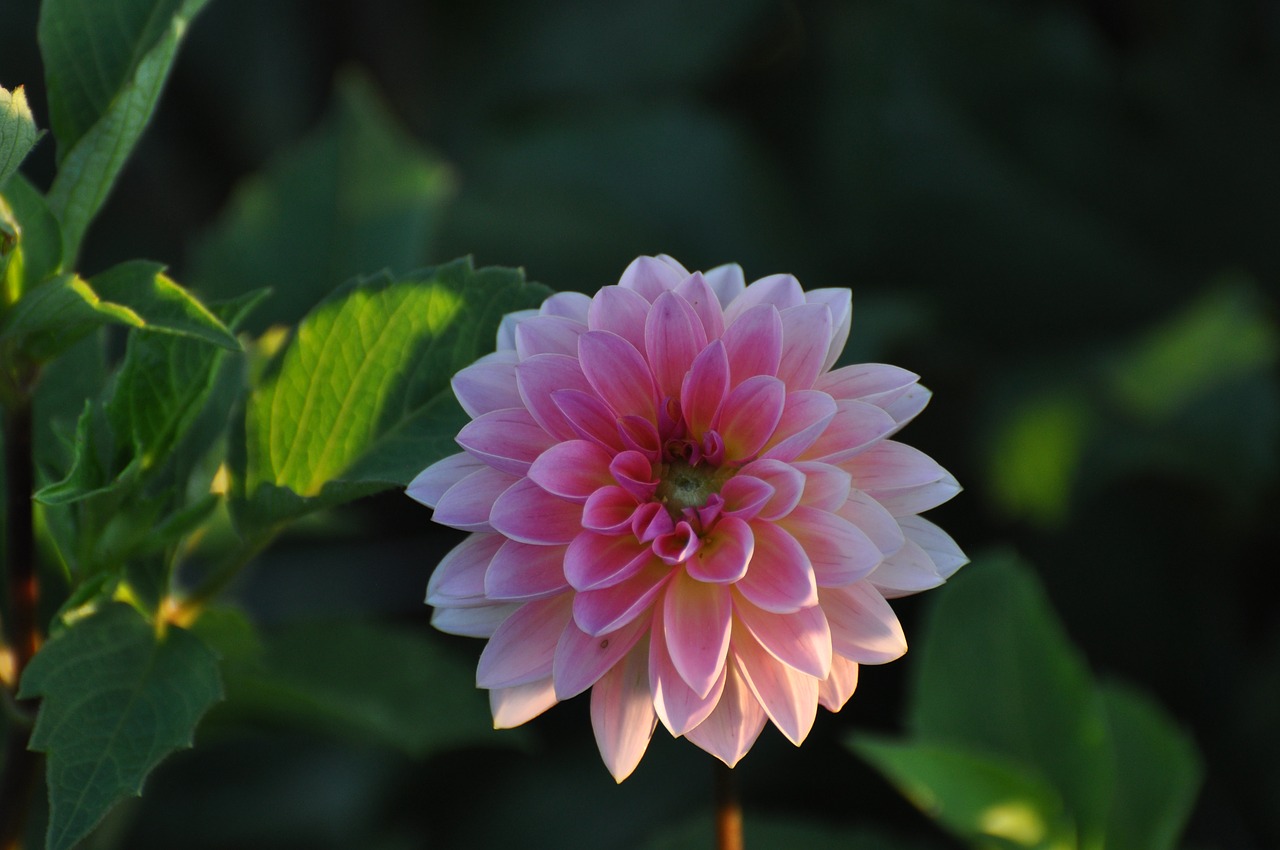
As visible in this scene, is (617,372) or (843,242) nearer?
(617,372)

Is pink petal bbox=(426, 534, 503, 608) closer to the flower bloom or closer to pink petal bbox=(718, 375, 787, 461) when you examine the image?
the flower bloom

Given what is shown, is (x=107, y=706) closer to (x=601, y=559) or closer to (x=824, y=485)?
(x=601, y=559)

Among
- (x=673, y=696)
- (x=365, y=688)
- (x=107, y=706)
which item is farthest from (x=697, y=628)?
(x=365, y=688)

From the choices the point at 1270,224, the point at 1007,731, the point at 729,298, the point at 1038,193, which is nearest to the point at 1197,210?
the point at 1270,224

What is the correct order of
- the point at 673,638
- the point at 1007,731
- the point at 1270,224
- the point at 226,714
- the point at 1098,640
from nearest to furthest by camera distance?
the point at 673,638 < the point at 226,714 < the point at 1007,731 < the point at 1098,640 < the point at 1270,224

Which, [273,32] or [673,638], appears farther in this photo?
[273,32]

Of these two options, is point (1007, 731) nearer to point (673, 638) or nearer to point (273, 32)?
point (673, 638)

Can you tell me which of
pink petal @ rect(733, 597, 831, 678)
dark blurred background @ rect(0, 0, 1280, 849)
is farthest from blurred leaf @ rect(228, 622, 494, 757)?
pink petal @ rect(733, 597, 831, 678)
